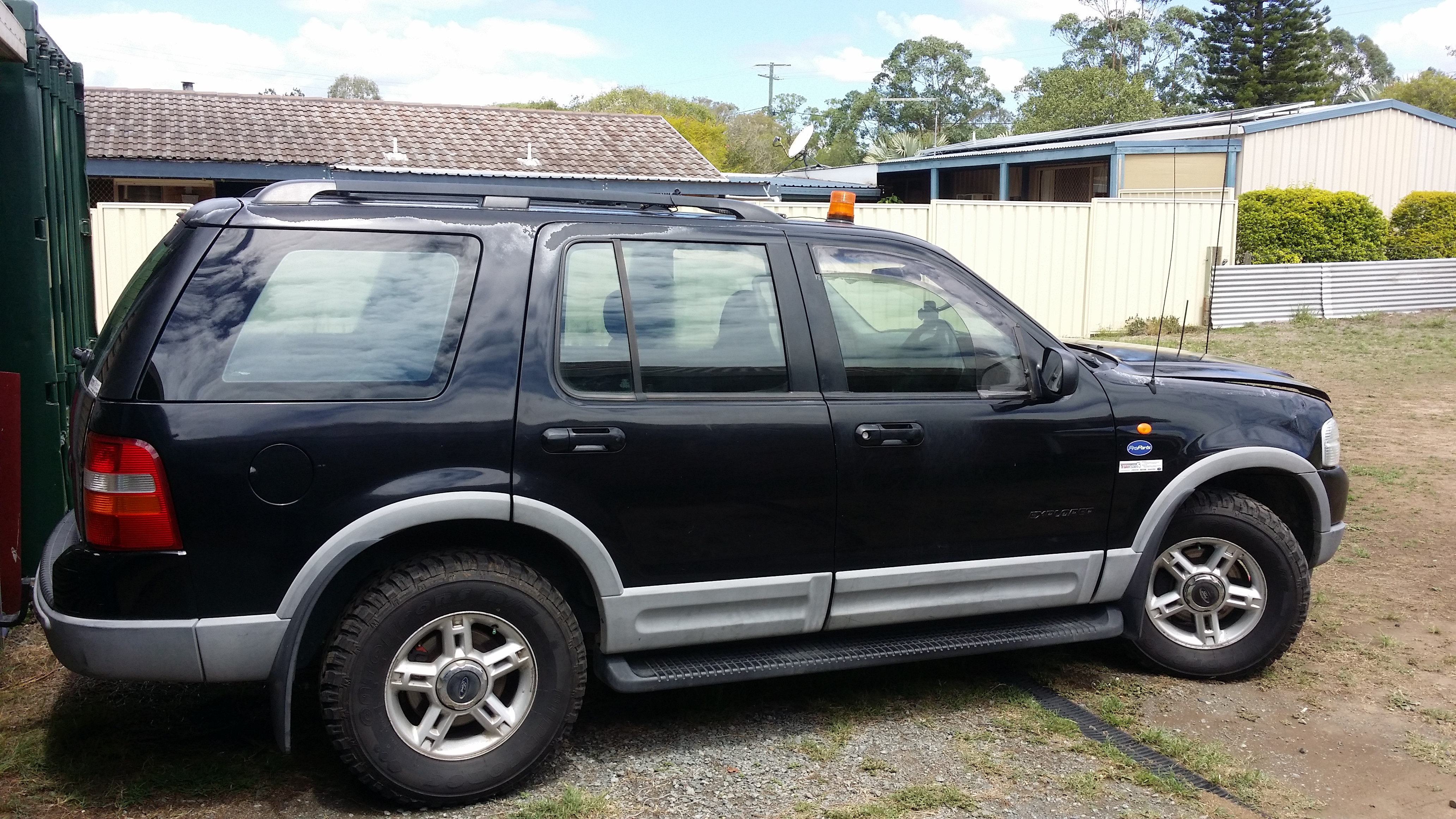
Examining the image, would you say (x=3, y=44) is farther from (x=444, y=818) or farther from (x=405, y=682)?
(x=444, y=818)

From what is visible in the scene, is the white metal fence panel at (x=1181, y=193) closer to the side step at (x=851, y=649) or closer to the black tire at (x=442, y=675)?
the side step at (x=851, y=649)

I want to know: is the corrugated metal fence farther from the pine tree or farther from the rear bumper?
the pine tree

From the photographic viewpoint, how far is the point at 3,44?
483 cm

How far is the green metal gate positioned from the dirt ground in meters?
0.64

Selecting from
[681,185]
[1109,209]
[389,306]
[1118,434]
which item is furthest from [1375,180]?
A: [389,306]

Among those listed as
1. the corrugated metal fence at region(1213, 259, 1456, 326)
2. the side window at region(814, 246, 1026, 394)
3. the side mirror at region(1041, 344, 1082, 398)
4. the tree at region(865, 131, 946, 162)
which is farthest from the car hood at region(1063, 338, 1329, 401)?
the tree at region(865, 131, 946, 162)

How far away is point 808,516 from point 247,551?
1775 millimetres

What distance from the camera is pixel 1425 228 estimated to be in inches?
959

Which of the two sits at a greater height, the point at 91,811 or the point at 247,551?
the point at 247,551

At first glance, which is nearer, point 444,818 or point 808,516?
point 444,818

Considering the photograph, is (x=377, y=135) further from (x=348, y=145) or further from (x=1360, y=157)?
(x=1360, y=157)

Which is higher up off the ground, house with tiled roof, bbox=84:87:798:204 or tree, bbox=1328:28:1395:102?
tree, bbox=1328:28:1395:102

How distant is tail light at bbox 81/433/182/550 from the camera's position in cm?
334

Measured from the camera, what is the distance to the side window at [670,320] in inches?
154
